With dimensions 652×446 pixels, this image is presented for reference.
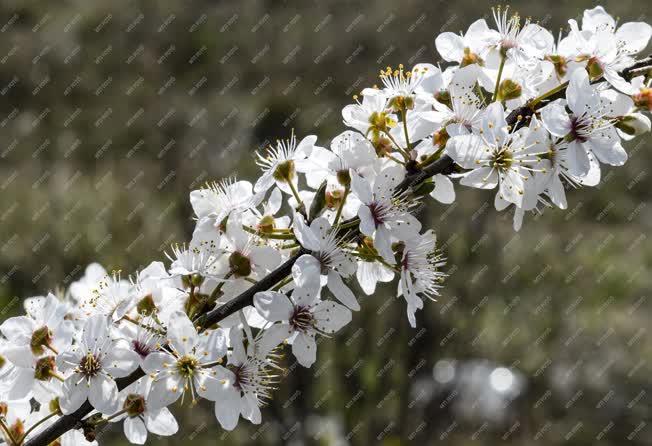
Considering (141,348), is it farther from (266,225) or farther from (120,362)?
(266,225)

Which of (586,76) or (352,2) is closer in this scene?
(586,76)

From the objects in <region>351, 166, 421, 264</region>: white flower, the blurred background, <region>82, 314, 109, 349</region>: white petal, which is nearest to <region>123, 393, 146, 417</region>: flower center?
<region>82, 314, 109, 349</region>: white petal

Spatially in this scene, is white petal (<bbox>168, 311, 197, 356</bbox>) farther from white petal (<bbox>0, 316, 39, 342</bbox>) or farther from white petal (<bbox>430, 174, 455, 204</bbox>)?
white petal (<bbox>430, 174, 455, 204</bbox>)

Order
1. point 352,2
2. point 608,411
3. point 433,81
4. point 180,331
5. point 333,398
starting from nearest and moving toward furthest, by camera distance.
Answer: point 180,331
point 433,81
point 333,398
point 608,411
point 352,2

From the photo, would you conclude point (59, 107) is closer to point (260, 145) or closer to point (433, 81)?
point (260, 145)

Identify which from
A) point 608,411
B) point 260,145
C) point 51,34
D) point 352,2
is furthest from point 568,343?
point 51,34

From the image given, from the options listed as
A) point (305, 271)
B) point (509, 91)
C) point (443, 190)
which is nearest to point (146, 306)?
point (305, 271)
